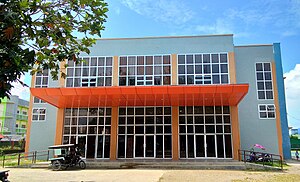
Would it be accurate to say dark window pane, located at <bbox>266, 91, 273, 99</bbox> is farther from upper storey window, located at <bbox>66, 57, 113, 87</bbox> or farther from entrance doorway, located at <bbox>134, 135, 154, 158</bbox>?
upper storey window, located at <bbox>66, 57, 113, 87</bbox>

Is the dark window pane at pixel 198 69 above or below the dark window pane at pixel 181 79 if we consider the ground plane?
above

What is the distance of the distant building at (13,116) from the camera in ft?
162

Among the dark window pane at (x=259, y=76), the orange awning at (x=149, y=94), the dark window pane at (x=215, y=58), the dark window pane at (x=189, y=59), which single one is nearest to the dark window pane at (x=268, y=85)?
the dark window pane at (x=259, y=76)

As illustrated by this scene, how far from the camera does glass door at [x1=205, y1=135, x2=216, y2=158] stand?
19.2m

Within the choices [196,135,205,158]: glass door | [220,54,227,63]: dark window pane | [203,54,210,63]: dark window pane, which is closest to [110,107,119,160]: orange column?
[196,135,205,158]: glass door

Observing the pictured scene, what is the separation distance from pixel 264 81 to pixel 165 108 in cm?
871

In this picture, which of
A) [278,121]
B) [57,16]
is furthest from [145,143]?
[57,16]

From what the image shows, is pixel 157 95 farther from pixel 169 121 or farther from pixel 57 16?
pixel 57 16

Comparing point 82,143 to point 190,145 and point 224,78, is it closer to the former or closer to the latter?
point 190,145

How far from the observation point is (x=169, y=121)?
65.4ft

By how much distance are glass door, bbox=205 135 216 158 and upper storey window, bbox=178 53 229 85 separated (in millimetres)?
3969

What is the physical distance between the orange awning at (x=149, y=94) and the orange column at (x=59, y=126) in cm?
152

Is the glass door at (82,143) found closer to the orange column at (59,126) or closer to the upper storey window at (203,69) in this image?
the orange column at (59,126)

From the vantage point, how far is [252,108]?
71.7 ft
